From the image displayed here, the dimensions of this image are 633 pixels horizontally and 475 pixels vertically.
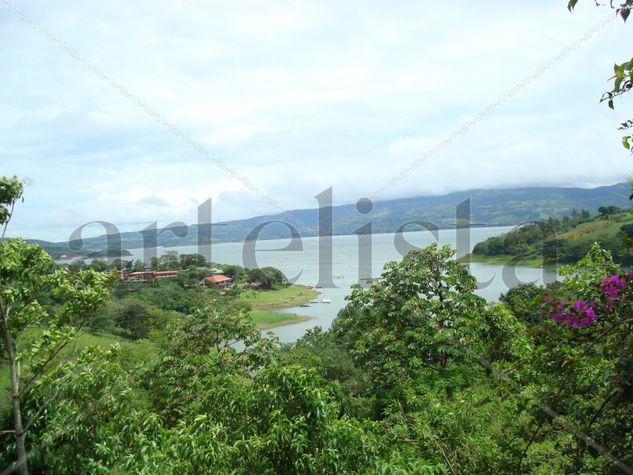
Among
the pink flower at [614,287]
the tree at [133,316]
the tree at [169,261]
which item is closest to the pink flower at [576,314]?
the pink flower at [614,287]

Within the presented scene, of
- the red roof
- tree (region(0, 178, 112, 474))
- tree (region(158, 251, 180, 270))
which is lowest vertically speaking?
the red roof

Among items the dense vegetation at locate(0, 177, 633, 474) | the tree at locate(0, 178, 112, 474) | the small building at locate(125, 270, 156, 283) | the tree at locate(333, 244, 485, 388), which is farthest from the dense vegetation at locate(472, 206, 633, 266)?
the tree at locate(0, 178, 112, 474)

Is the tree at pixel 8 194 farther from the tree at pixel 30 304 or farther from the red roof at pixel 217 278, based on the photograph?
the red roof at pixel 217 278

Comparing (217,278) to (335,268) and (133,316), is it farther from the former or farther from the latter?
(133,316)

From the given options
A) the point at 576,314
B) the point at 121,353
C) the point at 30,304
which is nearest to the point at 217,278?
the point at 121,353

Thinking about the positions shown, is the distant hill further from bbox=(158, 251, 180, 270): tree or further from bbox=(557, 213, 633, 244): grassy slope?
bbox=(158, 251, 180, 270): tree

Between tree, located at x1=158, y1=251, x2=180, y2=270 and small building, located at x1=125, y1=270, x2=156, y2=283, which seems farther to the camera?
small building, located at x1=125, y1=270, x2=156, y2=283
